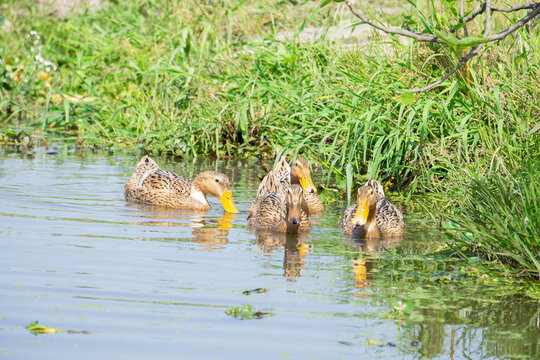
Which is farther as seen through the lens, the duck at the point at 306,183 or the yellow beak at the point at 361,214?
the duck at the point at 306,183

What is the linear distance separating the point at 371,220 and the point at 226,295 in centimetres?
304

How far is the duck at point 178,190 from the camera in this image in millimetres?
9875

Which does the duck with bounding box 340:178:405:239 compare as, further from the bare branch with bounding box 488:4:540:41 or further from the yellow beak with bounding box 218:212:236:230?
the bare branch with bounding box 488:4:540:41

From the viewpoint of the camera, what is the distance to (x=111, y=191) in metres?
10.5

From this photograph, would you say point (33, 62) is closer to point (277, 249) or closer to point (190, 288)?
point (277, 249)

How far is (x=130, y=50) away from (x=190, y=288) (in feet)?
35.3

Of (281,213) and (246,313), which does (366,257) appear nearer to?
(281,213)

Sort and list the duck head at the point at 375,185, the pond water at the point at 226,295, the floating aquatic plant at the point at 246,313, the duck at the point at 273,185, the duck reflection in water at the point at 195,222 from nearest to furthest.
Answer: the pond water at the point at 226,295, the floating aquatic plant at the point at 246,313, the duck reflection in water at the point at 195,222, the duck head at the point at 375,185, the duck at the point at 273,185

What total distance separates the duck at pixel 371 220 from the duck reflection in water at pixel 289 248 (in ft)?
1.71

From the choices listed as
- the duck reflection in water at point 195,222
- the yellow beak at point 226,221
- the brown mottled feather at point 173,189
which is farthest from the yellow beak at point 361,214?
the brown mottled feather at point 173,189

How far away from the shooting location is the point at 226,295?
5.79 m

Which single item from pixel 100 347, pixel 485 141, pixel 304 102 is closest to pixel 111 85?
pixel 304 102

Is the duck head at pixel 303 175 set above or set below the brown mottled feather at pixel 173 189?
above

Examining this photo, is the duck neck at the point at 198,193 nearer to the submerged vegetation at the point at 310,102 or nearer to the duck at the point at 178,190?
the duck at the point at 178,190
